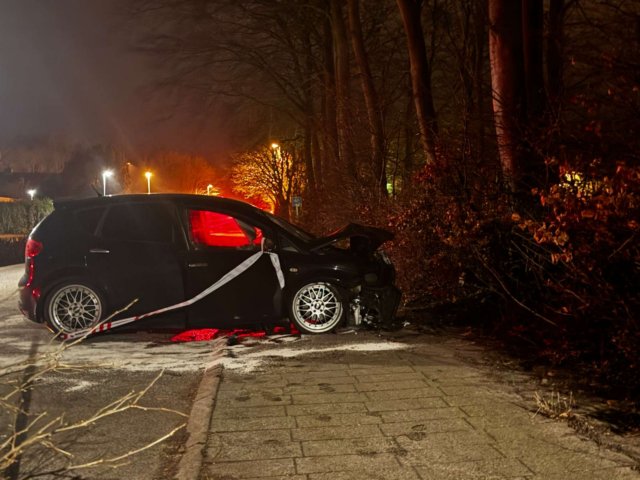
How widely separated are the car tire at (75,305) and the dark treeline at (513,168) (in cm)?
428

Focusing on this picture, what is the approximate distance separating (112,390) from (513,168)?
19.0 feet

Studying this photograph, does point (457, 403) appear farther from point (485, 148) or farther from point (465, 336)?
point (485, 148)

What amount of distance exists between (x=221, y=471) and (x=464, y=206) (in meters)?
5.74

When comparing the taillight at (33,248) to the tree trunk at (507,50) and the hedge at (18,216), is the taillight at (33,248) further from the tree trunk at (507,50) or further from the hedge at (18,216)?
the hedge at (18,216)

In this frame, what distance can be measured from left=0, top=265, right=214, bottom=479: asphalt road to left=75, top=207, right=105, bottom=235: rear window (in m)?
1.37

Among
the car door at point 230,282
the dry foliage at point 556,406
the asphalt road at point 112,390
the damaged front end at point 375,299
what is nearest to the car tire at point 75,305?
the asphalt road at point 112,390

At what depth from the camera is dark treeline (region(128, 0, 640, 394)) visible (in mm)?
5809

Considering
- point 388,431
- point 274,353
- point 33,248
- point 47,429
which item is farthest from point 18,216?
point 388,431

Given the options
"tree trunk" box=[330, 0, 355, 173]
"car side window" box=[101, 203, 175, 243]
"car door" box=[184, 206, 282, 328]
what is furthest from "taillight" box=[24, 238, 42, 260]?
"tree trunk" box=[330, 0, 355, 173]

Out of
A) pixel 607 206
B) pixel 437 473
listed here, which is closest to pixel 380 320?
pixel 607 206

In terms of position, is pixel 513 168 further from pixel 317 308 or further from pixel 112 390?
pixel 112 390

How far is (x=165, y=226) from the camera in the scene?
877 centimetres

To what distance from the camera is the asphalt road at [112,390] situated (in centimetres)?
462

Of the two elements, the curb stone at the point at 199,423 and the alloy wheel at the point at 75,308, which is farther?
the alloy wheel at the point at 75,308
